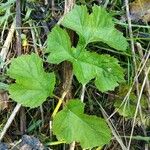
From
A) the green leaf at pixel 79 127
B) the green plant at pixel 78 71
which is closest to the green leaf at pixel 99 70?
the green plant at pixel 78 71

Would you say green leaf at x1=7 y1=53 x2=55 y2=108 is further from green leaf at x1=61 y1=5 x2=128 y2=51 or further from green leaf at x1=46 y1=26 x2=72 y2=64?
green leaf at x1=61 y1=5 x2=128 y2=51

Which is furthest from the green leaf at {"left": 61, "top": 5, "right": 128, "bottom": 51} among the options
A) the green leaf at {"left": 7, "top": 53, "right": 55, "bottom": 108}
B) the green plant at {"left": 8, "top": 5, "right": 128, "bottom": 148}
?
the green leaf at {"left": 7, "top": 53, "right": 55, "bottom": 108}

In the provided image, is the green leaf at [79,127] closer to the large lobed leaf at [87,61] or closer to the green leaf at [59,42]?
the large lobed leaf at [87,61]

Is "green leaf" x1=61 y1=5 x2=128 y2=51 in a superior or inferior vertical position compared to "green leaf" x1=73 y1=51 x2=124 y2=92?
superior

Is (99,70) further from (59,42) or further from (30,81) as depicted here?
(30,81)

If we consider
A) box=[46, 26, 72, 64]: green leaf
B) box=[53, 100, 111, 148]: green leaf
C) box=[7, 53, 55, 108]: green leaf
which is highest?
box=[46, 26, 72, 64]: green leaf

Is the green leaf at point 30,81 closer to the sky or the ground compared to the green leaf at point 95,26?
closer to the ground

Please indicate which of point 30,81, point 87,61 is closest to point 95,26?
point 87,61

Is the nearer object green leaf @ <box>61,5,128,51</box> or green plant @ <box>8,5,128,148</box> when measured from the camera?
green plant @ <box>8,5,128,148</box>

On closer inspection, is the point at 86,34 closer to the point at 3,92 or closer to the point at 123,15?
the point at 123,15
